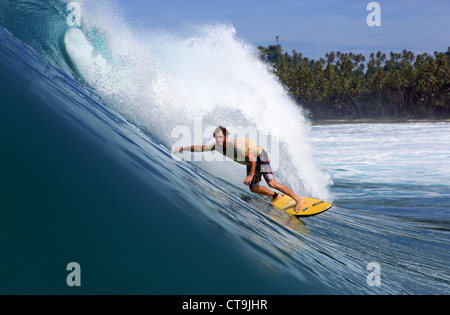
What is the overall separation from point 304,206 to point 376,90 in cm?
9398

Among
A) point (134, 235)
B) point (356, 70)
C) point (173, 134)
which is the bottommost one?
point (134, 235)

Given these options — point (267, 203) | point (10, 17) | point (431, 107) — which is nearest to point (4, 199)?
point (267, 203)

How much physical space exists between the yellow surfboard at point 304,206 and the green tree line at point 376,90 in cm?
8410

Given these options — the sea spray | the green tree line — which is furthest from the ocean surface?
the green tree line

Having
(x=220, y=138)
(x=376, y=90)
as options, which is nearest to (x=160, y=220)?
(x=220, y=138)

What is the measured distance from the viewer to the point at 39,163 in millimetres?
3424

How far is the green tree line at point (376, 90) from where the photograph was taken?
8538 centimetres

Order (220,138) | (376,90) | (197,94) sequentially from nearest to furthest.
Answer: (220,138) < (197,94) < (376,90)

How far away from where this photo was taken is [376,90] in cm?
9562

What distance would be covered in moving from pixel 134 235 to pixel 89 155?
119cm

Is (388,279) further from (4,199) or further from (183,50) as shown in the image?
(183,50)

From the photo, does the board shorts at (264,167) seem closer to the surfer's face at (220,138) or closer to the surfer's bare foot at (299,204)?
the surfer's bare foot at (299,204)

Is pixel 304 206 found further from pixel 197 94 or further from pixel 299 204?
pixel 197 94
